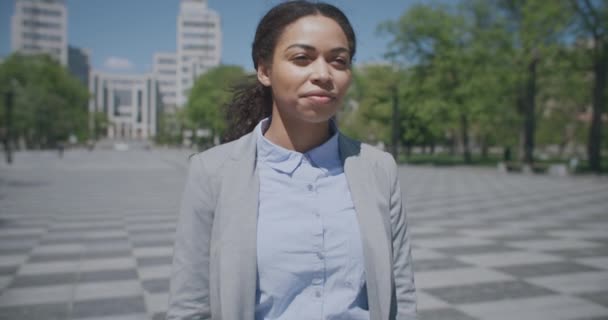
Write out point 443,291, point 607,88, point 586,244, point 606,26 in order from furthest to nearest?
point 607,88 → point 606,26 → point 586,244 → point 443,291

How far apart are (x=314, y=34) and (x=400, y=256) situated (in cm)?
84

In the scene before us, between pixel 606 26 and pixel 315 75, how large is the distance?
2661cm

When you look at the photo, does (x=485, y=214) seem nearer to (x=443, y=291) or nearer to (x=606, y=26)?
(x=443, y=291)

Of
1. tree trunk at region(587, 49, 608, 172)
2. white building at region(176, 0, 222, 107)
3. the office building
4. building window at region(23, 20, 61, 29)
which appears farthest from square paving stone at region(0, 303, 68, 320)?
the office building

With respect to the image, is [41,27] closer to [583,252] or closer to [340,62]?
[583,252]

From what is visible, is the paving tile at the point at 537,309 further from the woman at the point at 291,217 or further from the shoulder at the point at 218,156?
the shoulder at the point at 218,156

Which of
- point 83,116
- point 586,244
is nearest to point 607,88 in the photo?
point 586,244

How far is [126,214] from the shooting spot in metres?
9.89

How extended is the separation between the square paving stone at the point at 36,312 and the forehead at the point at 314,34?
3.54m

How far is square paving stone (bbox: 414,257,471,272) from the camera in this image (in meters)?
5.52

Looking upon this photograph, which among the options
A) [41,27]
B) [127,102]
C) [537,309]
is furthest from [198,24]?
[537,309]

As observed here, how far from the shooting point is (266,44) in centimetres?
156

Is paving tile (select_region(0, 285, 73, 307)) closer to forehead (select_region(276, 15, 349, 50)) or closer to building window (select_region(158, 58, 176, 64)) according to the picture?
forehead (select_region(276, 15, 349, 50))

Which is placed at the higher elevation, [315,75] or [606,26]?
[606,26]
